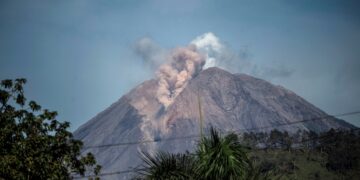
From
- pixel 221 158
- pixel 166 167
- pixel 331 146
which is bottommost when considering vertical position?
pixel 166 167

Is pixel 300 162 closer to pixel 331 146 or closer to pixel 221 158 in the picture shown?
pixel 331 146

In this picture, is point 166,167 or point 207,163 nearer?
point 207,163

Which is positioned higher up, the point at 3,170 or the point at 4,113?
the point at 4,113

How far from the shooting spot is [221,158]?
650 inches

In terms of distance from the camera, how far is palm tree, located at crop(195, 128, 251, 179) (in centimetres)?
1628

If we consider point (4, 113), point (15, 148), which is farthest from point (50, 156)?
point (4, 113)

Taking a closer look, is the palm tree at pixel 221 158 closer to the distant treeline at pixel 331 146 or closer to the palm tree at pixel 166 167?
the palm tree at pixel 166 167

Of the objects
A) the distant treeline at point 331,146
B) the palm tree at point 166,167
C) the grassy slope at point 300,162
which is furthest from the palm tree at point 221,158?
the grassy slope at point 300,162

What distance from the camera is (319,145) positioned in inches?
5881

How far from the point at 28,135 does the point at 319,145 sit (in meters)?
136

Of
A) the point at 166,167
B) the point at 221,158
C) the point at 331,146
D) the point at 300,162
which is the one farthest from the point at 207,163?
the point at 331,146

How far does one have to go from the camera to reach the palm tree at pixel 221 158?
53.4ft

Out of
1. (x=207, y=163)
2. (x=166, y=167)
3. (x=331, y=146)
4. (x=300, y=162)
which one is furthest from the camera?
(x=331, y=146)

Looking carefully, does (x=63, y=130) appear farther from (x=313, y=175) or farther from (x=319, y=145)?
(x=319, y=145)
